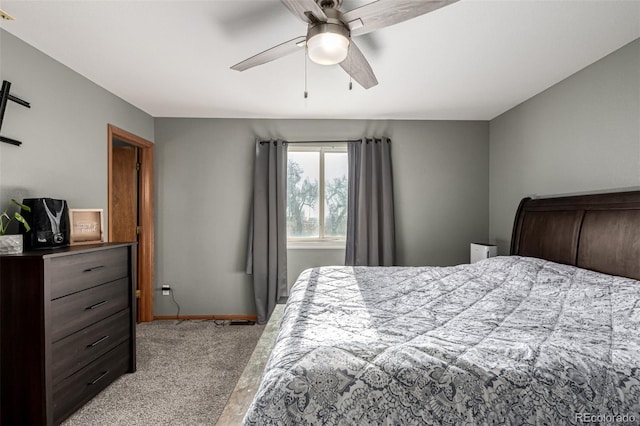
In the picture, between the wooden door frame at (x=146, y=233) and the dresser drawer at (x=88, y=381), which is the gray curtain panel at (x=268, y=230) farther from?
the dresser drawer at (x=88, y=381)

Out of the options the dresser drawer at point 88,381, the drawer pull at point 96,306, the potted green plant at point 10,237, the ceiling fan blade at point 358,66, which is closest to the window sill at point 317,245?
the dresser drawer at point 88,381

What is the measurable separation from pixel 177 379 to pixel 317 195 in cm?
250

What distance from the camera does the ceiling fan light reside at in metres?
1.57

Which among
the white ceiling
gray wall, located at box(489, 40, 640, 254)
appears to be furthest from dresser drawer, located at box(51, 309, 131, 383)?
gray wall, located at box(489, 40, 640, 254)

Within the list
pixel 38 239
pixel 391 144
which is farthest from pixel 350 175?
→ pixel 38 239

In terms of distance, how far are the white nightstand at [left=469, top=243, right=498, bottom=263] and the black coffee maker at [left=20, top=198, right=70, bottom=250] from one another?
3.85m

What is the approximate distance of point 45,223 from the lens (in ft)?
7.15

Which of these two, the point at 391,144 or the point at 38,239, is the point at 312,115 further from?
the point at 38,239

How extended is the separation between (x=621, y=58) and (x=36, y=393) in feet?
14.0

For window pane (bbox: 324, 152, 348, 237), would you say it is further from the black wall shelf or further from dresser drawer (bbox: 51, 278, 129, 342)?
the black wall shelf

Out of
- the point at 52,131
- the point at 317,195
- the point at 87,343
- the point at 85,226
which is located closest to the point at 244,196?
the point at 317,195

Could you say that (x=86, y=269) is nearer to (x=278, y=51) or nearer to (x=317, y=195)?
(x=278, y=51)

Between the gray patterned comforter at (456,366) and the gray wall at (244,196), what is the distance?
2.31 meters

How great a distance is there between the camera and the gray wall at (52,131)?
2141 millimetres
